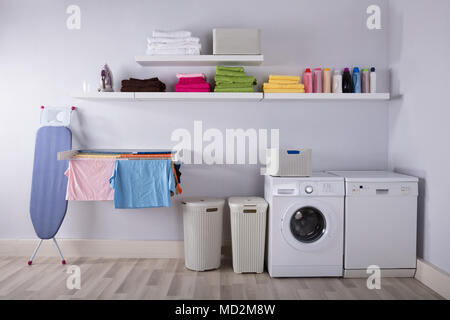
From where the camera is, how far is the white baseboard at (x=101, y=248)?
3.38 meters

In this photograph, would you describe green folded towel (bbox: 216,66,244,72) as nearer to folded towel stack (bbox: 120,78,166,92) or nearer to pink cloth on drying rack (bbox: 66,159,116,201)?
folded towel stack (bbox: 120,78,166,92)

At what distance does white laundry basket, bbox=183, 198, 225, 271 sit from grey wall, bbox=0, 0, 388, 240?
406mm

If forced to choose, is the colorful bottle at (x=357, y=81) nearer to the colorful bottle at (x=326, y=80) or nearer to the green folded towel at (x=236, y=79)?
the colorful bottle at (x=326, y=80)

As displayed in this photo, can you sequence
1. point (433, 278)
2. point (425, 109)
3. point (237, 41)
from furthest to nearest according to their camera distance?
1. point (237, 41)
2. point (425, 109)
3. point (433, 278)

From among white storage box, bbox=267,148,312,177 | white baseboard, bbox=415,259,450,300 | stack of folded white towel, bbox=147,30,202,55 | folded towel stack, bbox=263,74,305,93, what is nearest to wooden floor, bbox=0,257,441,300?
white baseboard, bbox=415,259,450,300

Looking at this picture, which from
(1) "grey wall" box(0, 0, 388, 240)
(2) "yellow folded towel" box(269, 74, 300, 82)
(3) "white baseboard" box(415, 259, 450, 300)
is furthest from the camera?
(1) "grey wall" box(0, 0, 388, 240)

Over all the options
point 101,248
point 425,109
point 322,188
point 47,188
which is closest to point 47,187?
point 47,188

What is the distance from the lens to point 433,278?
104 inches

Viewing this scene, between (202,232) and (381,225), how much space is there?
140cm

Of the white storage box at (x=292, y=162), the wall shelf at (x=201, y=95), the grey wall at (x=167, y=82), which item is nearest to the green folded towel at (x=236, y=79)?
the wall shelf at (x=201, y=95)

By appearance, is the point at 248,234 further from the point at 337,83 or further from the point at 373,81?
the point at 373,81

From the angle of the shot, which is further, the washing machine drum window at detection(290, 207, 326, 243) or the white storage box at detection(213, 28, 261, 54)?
the white storage box at detection(213, 28, 261, 54)

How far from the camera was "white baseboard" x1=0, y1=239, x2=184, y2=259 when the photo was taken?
338 centimetres
